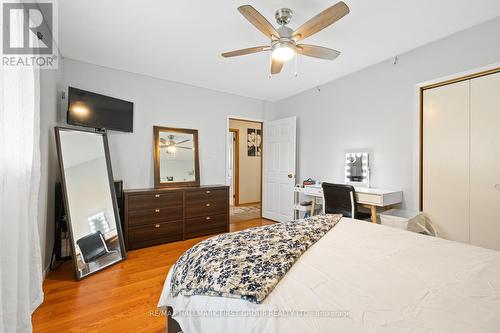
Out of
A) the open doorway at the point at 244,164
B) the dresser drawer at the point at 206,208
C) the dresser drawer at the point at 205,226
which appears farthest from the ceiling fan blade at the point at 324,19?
the open doorway at the point at 244,164

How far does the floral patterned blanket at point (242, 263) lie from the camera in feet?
3.08

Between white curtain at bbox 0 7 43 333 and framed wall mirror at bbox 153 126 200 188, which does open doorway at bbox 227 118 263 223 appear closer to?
framed wall mirror at bbox 153 126 200 188

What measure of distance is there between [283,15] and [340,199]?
2142 millimetres

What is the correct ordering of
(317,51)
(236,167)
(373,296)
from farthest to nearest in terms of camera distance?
(236,167)
(317,51)
(373,296)

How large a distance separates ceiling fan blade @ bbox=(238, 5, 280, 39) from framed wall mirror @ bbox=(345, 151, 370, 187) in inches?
86.1

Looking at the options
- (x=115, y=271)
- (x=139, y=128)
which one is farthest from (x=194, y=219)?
(x=139, y=128)

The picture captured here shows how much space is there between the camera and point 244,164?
6316mm

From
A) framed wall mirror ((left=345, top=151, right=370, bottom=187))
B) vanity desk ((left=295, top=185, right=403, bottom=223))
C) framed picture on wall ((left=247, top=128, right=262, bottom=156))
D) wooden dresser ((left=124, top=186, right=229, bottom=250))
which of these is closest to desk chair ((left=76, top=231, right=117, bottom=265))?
wooden dresser ((left=124, top=186, right=229, bottom=250))

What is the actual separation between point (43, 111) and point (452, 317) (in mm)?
3140

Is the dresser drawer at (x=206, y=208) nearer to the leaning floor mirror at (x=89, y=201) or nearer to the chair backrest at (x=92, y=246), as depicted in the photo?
the leaning floor mirror at (x=89, y=201)

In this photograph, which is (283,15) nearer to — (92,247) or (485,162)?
(485,162)

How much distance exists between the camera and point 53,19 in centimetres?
213

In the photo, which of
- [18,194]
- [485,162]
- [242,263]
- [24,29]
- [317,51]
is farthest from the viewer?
[485,162]

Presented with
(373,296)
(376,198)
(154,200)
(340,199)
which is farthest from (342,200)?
(154,200)
